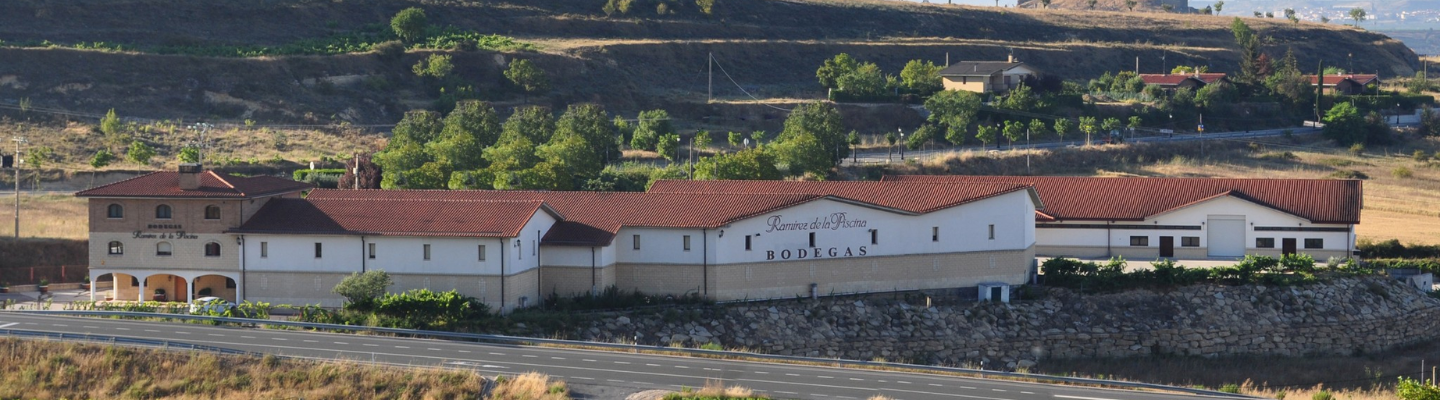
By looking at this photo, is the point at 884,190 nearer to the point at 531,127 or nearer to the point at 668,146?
the point at 668,146

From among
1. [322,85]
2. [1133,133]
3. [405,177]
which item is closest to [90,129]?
[322,85]

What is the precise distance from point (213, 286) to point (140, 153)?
94.8 ft

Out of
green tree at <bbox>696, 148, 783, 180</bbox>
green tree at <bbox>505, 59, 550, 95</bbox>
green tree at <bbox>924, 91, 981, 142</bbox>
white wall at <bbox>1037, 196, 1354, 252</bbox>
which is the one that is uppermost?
green tree at <bbox>505, 59, 550, 95</bbox>

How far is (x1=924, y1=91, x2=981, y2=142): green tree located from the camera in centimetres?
10231

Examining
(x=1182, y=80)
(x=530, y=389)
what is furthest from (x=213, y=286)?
(x=1182, y=80)

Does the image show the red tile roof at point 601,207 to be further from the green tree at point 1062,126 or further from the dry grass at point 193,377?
the green tree at point 1062,126

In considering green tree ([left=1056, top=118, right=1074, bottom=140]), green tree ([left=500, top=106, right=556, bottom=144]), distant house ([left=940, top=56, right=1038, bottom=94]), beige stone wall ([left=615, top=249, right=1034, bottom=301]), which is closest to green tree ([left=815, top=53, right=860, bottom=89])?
distant house ([left=940, top=56, right=1038, bottom=94])

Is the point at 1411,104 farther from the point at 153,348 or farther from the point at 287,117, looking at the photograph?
the point at 153,348

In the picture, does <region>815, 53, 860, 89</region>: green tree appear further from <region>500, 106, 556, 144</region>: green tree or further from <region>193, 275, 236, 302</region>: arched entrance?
<region>193, 275, 236, 302</region>: arched entrance

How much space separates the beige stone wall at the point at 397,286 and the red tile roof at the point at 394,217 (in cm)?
138

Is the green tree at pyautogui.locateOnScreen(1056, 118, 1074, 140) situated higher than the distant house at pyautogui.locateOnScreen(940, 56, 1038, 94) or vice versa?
the distant house at pyautogui.locateOnScreen(940, 56, 1038, 94)

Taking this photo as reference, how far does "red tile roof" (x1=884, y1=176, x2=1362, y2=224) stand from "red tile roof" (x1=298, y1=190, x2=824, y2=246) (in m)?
11.2

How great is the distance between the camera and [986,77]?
377 ft

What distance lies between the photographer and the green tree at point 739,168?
2815 inches
